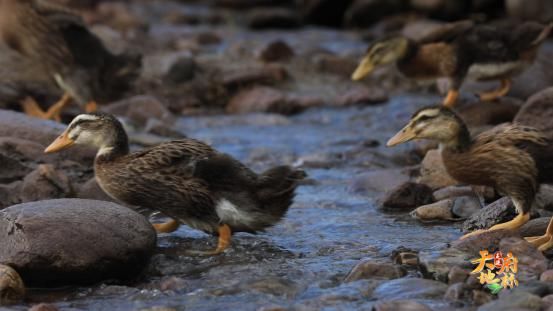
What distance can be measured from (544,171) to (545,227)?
38 centimetres

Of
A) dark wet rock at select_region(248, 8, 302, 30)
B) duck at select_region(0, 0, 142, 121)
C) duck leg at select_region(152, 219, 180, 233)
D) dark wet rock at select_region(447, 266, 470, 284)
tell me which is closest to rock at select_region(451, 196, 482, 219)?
dark wet rock at select_region(447, 266, 470, 284)

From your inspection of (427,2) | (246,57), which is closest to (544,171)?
(246,57)

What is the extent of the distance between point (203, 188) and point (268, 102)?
5883 millimetres

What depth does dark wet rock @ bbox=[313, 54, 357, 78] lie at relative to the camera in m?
14.3

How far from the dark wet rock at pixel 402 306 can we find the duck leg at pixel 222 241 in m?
1.78

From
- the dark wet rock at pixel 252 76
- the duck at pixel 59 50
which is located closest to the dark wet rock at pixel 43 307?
the duck at pixel 59 50

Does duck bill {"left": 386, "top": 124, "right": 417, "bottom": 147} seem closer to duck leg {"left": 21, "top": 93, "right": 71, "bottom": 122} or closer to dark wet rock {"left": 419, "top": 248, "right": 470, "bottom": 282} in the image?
dark wet rock {"left": 419, "top": 248, "right": 470, "bottom": 282}

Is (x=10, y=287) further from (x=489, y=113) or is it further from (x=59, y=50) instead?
(x=489, y=113)

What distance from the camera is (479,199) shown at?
784 cm

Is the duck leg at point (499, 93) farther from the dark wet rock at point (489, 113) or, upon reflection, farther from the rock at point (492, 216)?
the rock at point (492, 216)

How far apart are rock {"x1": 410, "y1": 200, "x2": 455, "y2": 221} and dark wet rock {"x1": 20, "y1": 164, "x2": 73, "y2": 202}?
2.51 metres

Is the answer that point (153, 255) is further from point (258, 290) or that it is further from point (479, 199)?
point (479, 199)

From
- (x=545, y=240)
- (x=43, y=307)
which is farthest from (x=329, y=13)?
(x=43, y=307)

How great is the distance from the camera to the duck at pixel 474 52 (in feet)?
35.0
